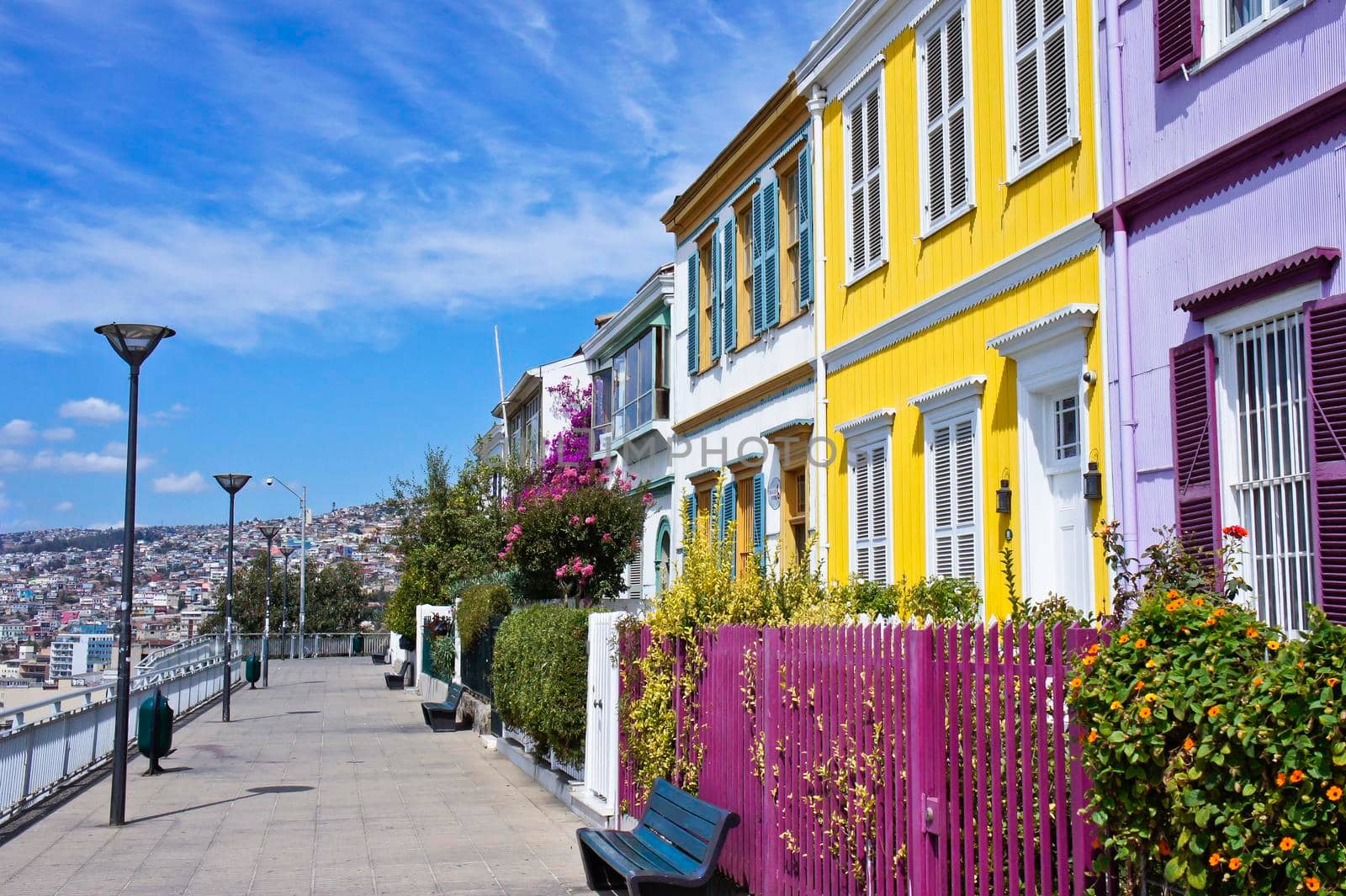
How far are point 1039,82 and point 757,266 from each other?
7439 mm

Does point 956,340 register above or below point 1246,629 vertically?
above

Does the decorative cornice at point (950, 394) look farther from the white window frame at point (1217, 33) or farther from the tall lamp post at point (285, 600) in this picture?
the tall lamp post at point (285, 600)

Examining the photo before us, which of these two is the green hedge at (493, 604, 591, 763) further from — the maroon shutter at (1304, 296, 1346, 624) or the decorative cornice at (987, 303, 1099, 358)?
the maroon shutter at (1304, 296, 1346, 624)

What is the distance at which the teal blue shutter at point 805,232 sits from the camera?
15.7 meters

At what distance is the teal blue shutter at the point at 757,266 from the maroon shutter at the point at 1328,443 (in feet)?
34.7

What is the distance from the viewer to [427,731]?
24.1 meters

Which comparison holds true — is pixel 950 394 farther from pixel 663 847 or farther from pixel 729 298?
pixel 729 298

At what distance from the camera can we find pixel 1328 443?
23.4 ft

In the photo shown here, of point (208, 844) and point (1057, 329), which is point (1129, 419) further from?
point (208, 844)

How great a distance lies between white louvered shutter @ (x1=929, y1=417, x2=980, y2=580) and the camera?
1171 centimetres

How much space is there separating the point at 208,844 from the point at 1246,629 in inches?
403

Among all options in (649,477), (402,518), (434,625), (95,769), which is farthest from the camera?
(402,518)

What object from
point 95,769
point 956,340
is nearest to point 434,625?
point 95,769

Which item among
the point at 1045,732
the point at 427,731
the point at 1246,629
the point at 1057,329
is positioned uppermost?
the point at 1057,329
